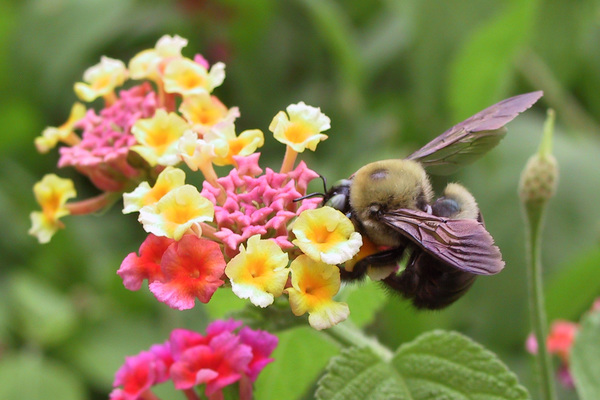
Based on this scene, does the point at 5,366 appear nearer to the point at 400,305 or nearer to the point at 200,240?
the point at 400,305

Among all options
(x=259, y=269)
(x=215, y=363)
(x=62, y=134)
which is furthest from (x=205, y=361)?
(x=62, y=134)

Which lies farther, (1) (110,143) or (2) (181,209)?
(1) (110,143)

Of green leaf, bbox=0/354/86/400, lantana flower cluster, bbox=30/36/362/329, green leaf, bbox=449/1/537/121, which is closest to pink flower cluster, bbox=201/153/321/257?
lantana flower cluster, bbox=30/36/362/329

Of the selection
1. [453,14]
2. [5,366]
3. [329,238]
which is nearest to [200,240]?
[329,238]

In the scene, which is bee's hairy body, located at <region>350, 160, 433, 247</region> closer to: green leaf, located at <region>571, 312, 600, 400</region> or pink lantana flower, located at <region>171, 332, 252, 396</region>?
pink lantana flower, located at <region>171, 332, 252, 396</region>

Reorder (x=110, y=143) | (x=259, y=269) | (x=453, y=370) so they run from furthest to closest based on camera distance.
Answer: (x=110, y=143)
(x=453, y=370)
(x=259, y=269)

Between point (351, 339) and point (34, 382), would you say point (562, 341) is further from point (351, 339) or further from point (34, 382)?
point (34, 382)

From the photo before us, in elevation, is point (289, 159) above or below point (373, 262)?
above
